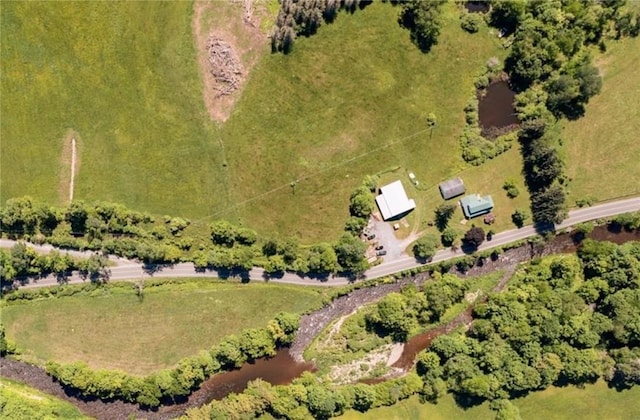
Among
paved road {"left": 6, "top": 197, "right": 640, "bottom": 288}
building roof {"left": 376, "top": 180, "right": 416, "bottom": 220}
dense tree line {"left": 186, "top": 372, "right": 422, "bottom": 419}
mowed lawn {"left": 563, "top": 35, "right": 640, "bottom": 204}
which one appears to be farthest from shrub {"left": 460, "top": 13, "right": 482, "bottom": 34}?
dense tree line {"left": 186, "top": 372, "right": 422, "bottom": 419}

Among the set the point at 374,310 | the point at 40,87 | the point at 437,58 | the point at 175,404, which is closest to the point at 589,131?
the point at 437,58

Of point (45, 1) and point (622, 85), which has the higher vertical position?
point (45, 1)

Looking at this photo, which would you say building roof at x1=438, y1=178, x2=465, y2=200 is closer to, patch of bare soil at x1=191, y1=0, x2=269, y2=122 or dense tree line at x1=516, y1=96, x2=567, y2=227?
dense tree line at x1=516, y1=96, x2=567, y2=227

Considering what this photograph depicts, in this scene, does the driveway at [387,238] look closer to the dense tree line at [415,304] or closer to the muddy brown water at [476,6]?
the dense tree line at [415,304]

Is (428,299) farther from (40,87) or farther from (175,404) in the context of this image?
(40,87)

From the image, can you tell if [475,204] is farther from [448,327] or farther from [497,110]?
[448,327]

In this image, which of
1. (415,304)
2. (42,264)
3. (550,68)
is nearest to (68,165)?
(42,264)
